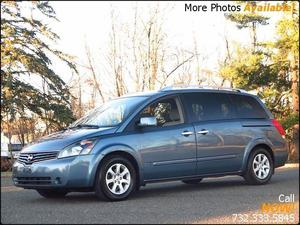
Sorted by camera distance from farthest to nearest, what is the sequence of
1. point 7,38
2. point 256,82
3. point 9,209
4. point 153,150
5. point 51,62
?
point 256,82 → point 51,62 → point 7,38 → point 153,150 → point 9,209

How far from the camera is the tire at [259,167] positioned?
9914 millimetres

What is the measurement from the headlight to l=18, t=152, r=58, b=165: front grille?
0.13 metres

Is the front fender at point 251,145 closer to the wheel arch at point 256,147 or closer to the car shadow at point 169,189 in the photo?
the wheel arch at point 256,147

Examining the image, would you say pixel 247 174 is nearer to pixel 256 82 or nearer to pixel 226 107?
pixel 226 107

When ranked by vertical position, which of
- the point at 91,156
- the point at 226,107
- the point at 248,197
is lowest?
the point at 248,197

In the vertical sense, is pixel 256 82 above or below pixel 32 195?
above

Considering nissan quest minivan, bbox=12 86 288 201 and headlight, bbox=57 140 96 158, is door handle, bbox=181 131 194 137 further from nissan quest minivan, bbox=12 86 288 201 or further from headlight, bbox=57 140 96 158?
headlight, bbox=57 140 96 158

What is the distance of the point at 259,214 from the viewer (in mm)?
6746

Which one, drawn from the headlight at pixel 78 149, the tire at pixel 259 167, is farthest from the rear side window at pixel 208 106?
the headlight at pixel 78 149

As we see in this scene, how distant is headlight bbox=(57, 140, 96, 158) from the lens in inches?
310

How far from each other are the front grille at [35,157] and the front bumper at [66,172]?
65 mm

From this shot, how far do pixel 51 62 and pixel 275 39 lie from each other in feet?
40.8

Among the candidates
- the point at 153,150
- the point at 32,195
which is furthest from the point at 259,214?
the point at 32,195

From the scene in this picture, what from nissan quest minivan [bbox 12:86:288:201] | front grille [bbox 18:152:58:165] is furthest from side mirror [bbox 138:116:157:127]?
front grille [bbox 18:152:58:165]
